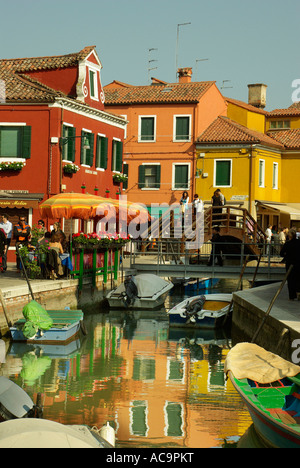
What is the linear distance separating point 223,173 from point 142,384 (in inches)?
1153

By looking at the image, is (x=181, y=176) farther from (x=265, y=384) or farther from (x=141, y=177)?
(x=265, y=384)

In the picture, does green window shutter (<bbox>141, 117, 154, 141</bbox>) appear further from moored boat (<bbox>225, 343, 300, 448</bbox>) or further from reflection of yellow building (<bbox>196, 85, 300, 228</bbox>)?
moored boat (<bbox>225, 343, 300, 448</bbox>)

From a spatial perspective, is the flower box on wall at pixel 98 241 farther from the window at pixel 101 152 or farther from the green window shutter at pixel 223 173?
the green window shutter at pixel 223 173

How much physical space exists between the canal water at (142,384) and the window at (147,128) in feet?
76.1

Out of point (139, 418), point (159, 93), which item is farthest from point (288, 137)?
point (139, 418)

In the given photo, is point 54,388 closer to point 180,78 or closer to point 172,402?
point 172,402

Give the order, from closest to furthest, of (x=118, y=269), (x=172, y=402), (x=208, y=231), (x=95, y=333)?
(x=172, y=402), (x=95, y=333), (x=208, y=231), (x=118, y=269)

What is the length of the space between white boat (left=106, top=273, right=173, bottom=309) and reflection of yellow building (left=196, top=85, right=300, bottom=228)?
1736 cm

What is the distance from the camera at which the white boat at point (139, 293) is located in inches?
952

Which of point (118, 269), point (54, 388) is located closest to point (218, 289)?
point (118, 269)

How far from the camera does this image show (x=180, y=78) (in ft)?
156

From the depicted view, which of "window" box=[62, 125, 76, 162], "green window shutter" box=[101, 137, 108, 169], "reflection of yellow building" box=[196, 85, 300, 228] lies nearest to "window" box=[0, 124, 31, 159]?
"window" box=[62, 125, 76, 162]

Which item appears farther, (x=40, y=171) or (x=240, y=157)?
(x=240, y=157)

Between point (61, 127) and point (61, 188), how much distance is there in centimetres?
228
